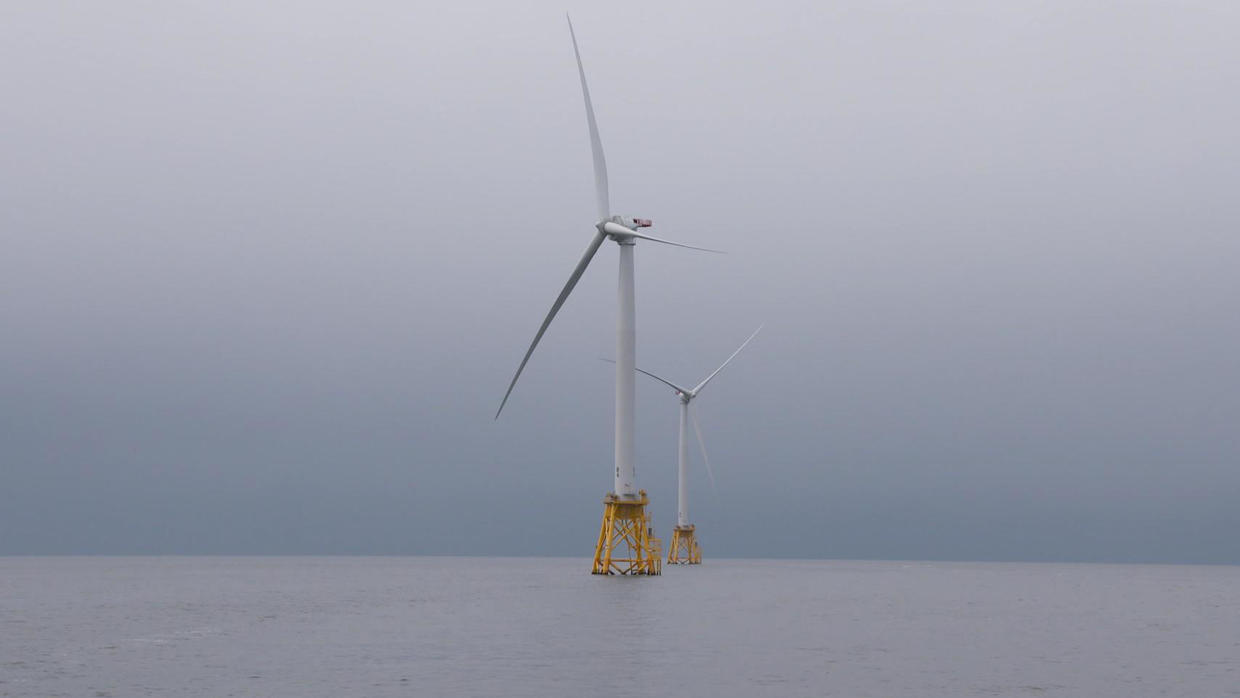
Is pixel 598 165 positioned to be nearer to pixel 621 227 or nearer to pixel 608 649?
pixel 621 227

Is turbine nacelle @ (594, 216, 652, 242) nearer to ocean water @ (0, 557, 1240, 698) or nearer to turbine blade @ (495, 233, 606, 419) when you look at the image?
turbine blade @ (495, 233, 606, 419)

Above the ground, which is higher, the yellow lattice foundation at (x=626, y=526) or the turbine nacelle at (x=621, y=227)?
the turbine nacelle at (x=621, y=227)

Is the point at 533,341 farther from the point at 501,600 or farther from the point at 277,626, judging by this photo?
the point at 277,626

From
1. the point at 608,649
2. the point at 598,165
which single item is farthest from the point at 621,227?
the point at 608,649

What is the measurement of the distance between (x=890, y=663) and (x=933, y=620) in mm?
41037

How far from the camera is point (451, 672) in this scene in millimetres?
58250

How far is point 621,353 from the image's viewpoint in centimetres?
12238

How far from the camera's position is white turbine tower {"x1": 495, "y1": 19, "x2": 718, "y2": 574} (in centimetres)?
12019

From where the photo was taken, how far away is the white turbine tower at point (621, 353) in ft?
394

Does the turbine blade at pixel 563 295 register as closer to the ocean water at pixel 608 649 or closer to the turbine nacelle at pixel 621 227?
the turbine nacelle at pixel 621 227

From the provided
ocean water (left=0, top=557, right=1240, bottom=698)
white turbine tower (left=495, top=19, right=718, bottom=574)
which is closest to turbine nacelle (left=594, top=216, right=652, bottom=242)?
white turbine tower (left=495, top=19, right=718, bottom=574)

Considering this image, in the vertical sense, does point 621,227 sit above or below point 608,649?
above

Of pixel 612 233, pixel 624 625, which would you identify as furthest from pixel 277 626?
pixel 612 233

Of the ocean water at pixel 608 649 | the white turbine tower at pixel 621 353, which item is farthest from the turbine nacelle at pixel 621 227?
the ocean water at pixel 608 649
